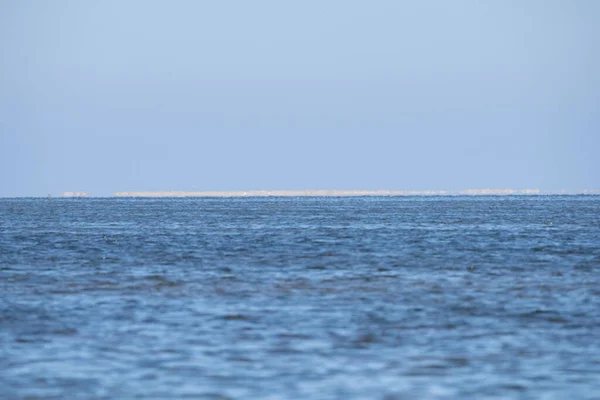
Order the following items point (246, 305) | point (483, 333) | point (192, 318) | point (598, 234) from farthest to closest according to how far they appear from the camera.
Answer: point (598, 234) < point (246, 305) < point (192, 318) < point (483, 333)

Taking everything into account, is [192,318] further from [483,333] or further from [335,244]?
[335,244]

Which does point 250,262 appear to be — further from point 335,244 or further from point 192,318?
point 192,318

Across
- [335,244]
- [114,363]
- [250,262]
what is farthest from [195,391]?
[335,244]

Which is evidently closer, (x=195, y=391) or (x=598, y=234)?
(x=195, y=391)

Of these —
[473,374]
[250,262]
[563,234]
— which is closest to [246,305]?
[473,374]

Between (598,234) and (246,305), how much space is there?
45.4 meters

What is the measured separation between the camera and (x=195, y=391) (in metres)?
17.1

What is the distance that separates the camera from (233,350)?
20.8 metres

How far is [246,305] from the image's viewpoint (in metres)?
27.9

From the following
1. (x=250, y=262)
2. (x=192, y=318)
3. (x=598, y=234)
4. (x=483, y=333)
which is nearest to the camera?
(x=483, y=333)

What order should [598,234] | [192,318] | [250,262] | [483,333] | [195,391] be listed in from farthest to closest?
[598,234] → [250,262] → [192,318] → [483,333] → [195,391]

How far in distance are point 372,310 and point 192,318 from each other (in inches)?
176

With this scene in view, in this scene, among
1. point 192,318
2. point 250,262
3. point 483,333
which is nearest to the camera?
point 483,333

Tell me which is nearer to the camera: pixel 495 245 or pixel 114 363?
pixel 114 363
